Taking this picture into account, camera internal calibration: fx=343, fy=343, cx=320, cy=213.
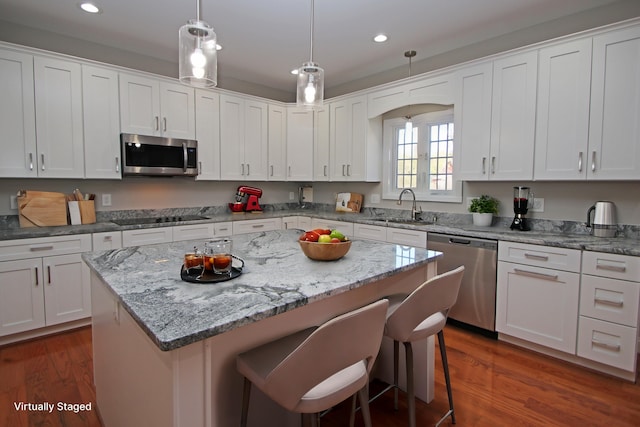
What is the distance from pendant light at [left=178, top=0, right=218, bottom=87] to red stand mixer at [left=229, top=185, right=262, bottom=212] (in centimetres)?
289

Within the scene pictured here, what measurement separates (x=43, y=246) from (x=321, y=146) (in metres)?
3.20

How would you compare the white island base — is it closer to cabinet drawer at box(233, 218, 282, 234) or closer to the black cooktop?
the black cooktop

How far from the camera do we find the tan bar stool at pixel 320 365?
40.4 inches

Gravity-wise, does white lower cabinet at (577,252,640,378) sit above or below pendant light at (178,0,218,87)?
below

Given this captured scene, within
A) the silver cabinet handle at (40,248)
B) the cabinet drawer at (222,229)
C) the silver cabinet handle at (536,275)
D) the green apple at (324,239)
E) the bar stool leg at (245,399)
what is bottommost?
the bar stool leg at (245,399)

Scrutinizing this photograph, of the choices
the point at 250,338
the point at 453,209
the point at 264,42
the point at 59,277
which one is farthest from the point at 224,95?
the point at 250,338

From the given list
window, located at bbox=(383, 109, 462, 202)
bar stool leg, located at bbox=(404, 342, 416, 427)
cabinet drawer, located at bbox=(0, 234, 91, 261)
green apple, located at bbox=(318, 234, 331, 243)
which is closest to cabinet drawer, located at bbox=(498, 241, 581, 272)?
window, located at bbox=(383, 109, 462, 202)

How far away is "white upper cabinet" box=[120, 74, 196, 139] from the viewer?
344 centimetres

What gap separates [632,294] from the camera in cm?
221

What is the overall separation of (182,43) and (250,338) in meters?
1.42

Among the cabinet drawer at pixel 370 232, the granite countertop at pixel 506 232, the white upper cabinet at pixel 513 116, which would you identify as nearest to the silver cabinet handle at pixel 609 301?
the granite countertop at pixel 506 232

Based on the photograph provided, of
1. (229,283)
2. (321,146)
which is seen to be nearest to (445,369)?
(229,283)

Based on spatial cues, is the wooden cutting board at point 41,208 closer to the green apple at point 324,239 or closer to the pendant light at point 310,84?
the pendant light at point 310,84

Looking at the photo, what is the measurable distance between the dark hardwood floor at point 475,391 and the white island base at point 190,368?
0.24 m
